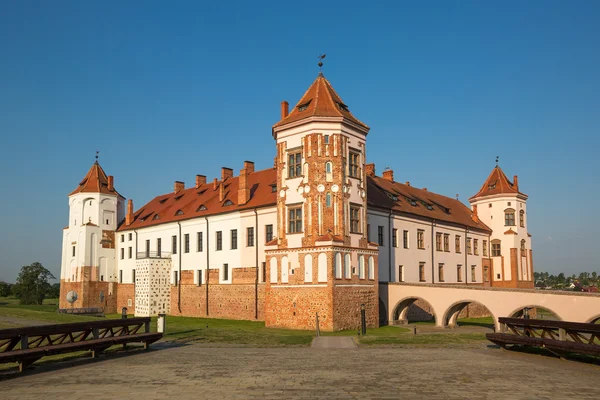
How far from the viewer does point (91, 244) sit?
55188 mm

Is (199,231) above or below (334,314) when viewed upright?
above

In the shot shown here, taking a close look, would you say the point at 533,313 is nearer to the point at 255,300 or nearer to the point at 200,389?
the point at 255,300

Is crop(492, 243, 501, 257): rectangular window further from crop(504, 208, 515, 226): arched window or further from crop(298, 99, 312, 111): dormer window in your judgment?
crop(298, 99, 312, 111): dormer window

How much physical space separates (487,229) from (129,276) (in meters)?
36.2

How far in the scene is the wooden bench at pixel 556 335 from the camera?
14.7 meters

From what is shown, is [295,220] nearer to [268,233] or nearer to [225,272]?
[268,233]

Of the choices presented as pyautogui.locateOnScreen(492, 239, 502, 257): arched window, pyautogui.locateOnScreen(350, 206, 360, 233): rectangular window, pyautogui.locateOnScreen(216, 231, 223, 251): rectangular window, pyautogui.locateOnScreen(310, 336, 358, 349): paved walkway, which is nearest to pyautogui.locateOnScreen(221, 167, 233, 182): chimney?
pyautogui.locateOnScreen(216, 231, 223, 251): rectangular window

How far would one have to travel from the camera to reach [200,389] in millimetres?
11914

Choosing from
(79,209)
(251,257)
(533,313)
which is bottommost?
(533,313)

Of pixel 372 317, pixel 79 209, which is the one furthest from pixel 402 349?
pixel 79 209

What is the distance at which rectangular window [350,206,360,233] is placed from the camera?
32625 mm

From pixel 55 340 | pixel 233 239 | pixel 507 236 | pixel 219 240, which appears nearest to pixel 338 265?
pixel 233 239

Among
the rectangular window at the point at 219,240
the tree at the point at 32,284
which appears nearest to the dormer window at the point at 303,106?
the rectangular window at the point at 219,240

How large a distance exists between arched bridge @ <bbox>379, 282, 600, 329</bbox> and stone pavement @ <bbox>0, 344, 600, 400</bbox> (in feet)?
44.1
